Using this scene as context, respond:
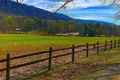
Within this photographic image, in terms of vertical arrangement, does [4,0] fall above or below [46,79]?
above

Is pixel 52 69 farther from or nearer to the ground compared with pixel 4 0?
nearer to the ground

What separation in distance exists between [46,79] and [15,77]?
1.60 meters

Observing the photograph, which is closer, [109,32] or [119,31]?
[119,31]

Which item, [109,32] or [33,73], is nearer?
[33,73]

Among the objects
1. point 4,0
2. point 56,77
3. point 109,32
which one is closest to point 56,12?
point 56,77

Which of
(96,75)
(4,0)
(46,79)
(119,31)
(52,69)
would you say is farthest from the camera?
(119,31)

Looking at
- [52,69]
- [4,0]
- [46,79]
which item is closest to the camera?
[4,0]

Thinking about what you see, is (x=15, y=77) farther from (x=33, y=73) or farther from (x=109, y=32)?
(x=109, y=32)

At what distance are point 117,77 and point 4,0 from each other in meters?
7.32

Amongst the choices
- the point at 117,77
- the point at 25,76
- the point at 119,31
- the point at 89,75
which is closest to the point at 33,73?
the point at 25,76

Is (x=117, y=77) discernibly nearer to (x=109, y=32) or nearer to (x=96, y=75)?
(x=96, y=75)

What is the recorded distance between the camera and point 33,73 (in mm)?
20297

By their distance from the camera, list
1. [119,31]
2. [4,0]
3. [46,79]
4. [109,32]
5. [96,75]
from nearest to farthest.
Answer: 1. [4,0]
2. [46,79]
3. [96,75]
4. [119,31]
5. [109,32]

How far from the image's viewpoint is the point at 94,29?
191625mm
